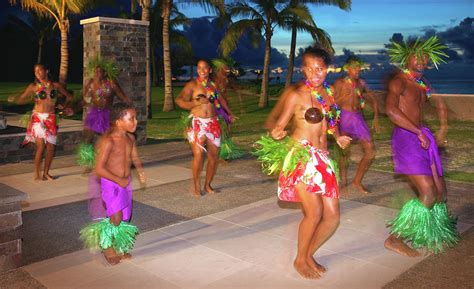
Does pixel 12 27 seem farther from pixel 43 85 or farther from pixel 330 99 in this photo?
pixel 330 99

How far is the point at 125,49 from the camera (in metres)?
11.0

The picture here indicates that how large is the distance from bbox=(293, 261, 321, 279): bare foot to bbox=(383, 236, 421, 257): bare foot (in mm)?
1054

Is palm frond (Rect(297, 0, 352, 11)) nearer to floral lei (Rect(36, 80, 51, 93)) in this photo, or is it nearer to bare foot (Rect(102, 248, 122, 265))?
floral lei (Rect(36, 80, 51, 93))

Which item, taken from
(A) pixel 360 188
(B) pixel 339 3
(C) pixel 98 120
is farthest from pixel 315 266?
(B) pixel 339 3

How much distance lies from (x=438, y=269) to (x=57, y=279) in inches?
Result: 129

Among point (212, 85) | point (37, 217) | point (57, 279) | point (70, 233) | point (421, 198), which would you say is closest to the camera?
point (57, 279)

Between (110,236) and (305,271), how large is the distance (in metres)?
1.72

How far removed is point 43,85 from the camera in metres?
7.57

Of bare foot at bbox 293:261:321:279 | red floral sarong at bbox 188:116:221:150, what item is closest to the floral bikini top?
red floral sarong at bbox 188:116:221:150

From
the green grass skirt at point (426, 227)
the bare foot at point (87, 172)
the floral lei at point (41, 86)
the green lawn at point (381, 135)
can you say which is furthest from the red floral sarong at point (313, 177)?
the floral lei at point (41, 86)

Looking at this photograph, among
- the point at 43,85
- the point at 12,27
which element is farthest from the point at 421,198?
the point at 12,27

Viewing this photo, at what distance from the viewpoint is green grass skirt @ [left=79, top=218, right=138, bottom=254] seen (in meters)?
4.12

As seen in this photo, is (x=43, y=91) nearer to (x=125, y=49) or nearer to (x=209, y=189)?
(x=209, y=189)

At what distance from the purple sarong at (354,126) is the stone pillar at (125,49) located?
599cm
